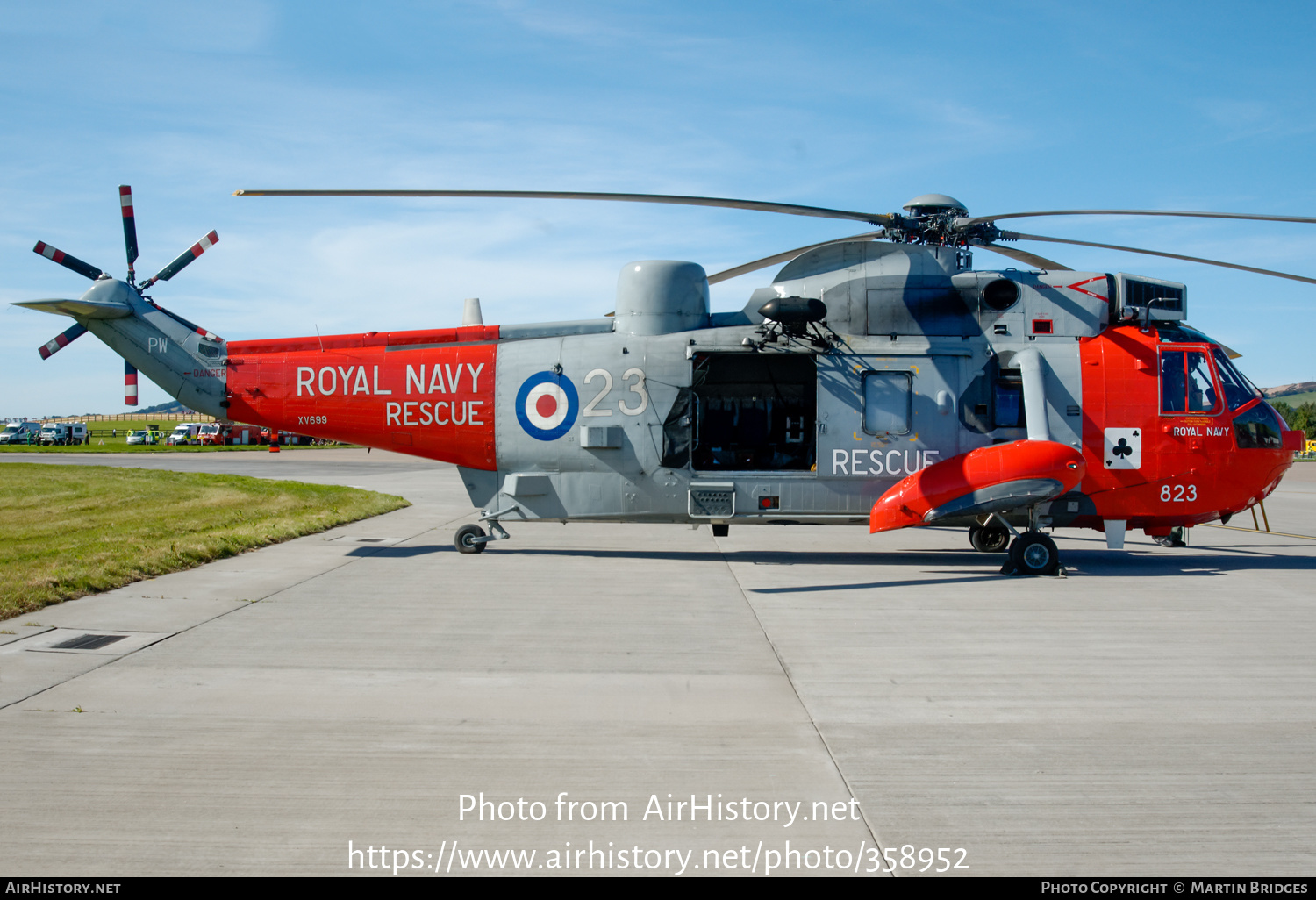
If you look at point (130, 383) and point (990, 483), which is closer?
point (990, 483)

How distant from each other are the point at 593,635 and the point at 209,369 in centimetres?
783

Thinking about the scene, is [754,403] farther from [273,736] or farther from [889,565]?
[273,736]

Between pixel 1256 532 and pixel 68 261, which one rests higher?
pixel 68 261

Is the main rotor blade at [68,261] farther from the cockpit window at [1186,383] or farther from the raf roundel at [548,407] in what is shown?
the cockpit window at [1186,383]

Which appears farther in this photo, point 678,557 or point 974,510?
point 678,557

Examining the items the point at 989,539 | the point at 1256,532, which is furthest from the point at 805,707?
Answer: the point at 1256,532

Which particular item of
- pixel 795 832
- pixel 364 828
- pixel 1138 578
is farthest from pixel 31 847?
pixel 1138 578

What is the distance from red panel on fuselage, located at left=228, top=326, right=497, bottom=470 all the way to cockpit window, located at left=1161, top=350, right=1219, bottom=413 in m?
8.71

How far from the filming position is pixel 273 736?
4.52m

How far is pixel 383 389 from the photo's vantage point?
11523 mm

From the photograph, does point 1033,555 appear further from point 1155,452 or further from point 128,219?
point 128,219

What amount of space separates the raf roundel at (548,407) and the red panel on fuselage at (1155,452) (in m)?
6.63

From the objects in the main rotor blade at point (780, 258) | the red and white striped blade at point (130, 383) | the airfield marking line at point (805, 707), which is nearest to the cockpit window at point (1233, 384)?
the main rotor blade at point (780, 258)

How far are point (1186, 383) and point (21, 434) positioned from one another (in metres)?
75.5
